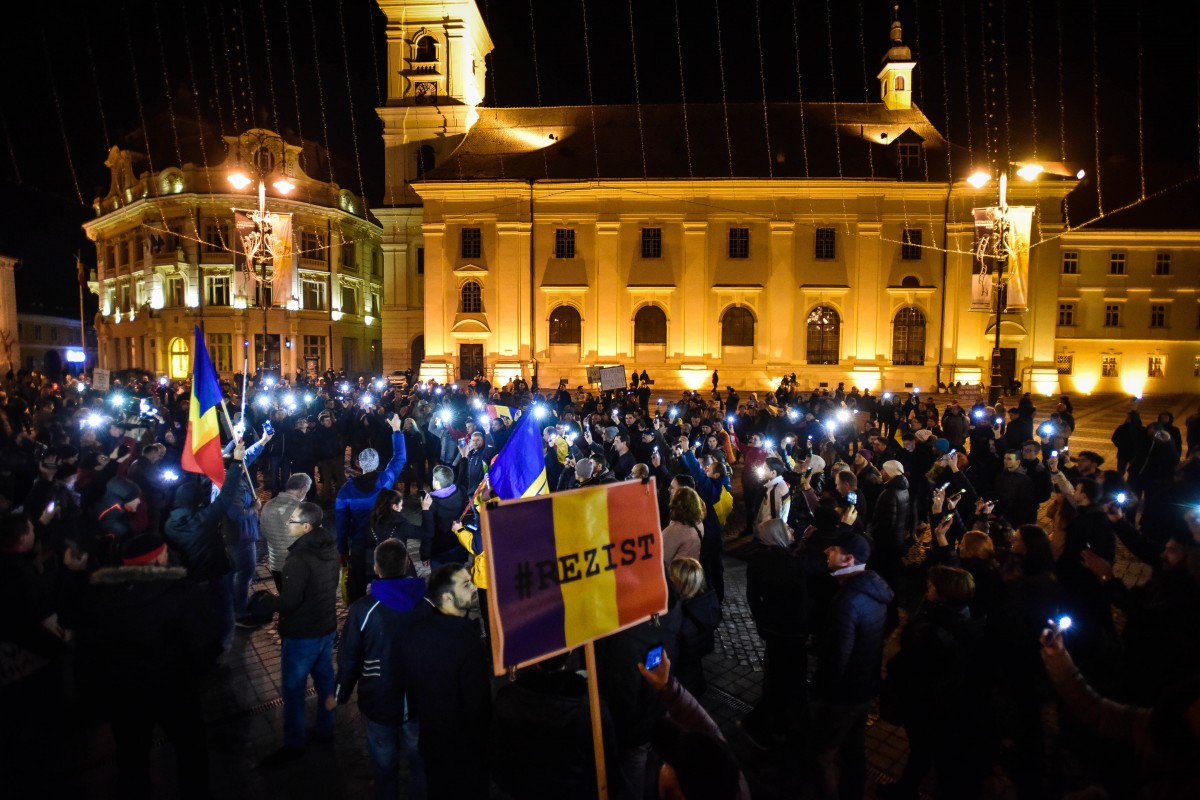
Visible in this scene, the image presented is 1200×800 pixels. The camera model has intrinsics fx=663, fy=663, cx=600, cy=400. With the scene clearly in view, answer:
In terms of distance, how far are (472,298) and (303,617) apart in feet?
105

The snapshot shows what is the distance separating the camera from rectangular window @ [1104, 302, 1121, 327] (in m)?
41.3

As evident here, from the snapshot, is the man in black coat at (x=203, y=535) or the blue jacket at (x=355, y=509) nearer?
the man in black coat at (x=203, y=535)

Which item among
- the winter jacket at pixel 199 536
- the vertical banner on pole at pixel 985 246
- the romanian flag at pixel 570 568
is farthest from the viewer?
the vertical banner on pole at pixel 985 246

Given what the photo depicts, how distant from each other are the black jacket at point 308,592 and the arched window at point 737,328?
1266 inches

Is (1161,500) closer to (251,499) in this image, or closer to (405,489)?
(251,499)

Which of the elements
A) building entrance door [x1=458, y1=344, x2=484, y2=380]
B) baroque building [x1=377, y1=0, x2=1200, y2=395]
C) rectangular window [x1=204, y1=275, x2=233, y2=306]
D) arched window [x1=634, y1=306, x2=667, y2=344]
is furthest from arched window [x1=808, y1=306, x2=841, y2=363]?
rectangular window [x1=204, y1=275, x2=233, y2=306]

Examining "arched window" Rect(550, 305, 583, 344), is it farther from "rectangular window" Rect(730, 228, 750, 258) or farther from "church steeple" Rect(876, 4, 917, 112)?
"church steeple" Rect(876, 4, 917, 112)

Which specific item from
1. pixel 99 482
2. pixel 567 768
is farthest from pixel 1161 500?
pixel 99 482

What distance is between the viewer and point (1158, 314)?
4088 cm

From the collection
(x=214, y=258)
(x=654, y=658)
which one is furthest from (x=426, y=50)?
(x=654, y=658)

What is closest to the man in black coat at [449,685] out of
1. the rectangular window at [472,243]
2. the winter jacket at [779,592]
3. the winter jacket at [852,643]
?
the winter jacket at [852,643]

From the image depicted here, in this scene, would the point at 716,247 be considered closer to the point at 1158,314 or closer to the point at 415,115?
the point at 415,115

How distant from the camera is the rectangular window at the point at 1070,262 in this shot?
41719 millimetres

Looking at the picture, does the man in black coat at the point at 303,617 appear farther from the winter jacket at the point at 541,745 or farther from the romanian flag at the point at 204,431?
the romanian flag at the point at 204,431
